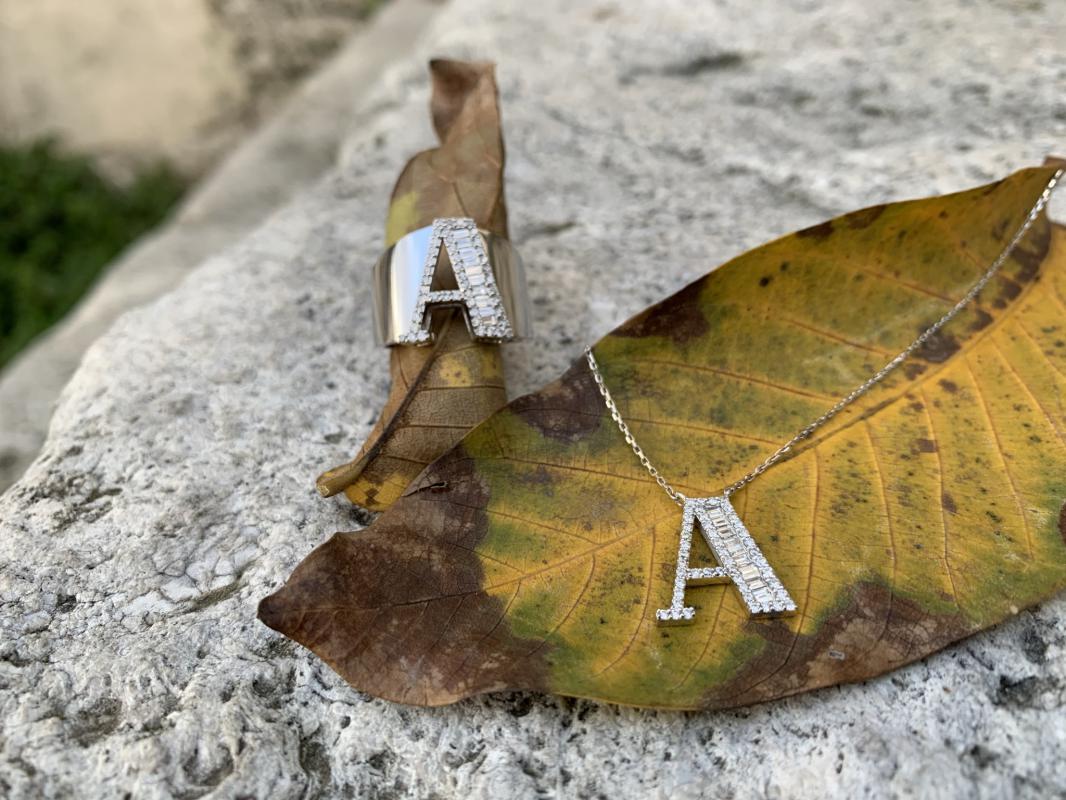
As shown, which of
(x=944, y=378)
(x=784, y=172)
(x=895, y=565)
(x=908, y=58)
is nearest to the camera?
(x=895, y=565)

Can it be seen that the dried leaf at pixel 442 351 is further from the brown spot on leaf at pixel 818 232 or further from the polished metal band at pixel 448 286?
the brown spot on leaf at pixel 818 232

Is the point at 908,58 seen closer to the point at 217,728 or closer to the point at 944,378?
the point at 944,378

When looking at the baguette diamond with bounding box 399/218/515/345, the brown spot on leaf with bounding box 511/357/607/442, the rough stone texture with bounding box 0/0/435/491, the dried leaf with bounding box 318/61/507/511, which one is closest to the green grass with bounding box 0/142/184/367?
the rough stone texture with bounding box 0/0/435/491

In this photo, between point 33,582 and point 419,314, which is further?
point 419,314

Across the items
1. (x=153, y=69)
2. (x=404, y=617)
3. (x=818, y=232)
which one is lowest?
(x=153, y=69)

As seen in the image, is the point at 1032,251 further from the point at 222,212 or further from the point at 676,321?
the point at 222,212


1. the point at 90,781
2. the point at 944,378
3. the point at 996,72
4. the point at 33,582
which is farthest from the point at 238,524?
the point at 996,72

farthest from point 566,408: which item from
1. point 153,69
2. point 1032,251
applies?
point 153,69
